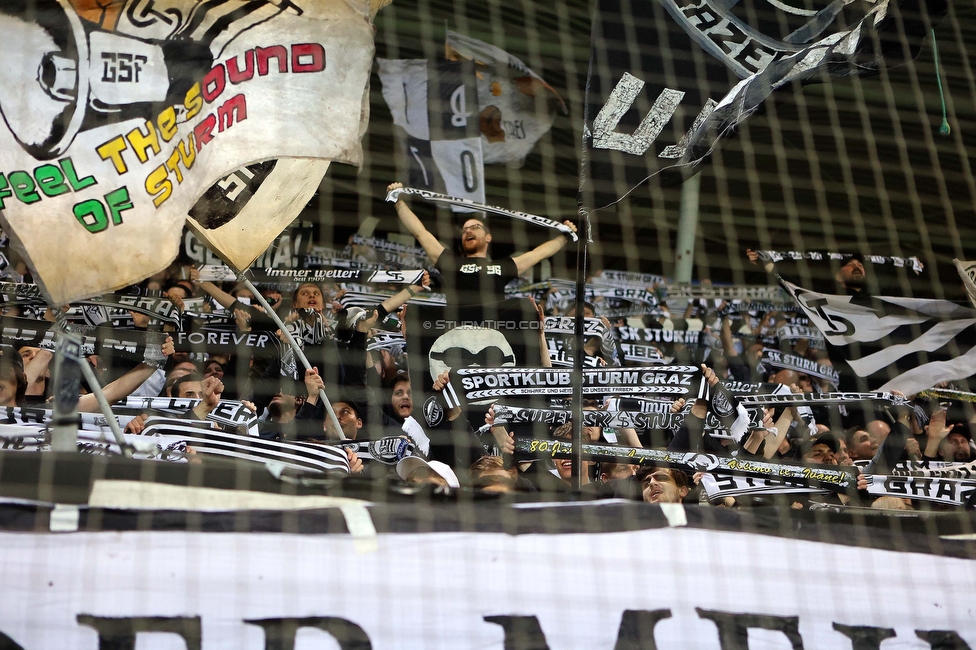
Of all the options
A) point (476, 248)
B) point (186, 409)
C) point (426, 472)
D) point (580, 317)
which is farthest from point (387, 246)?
point (580, 317)

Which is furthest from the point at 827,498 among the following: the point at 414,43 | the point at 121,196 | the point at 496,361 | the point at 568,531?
the point at 414,43

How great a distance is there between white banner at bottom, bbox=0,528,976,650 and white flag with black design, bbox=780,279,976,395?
3151mm

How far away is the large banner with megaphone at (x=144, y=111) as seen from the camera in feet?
9.57

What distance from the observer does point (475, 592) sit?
248 centimetres

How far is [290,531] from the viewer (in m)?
2.41

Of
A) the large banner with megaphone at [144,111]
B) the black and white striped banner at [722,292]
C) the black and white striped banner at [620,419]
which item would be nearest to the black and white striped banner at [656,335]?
the black and white striped banner at [722,292]

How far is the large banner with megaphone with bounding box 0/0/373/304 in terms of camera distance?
2.92 metres

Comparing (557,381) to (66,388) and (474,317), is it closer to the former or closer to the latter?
(474,317)

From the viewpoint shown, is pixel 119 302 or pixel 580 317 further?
pixel 119 302

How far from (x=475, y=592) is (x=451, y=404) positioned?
1615mm

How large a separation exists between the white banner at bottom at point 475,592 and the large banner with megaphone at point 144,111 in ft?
3.16

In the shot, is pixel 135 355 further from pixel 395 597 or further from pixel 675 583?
pixel 675 583

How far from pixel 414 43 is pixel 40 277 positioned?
14.4 ft

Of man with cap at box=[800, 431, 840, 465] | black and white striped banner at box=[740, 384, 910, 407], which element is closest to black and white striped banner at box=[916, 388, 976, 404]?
black and white striped banner at box=[740, 384, 910, 407]
